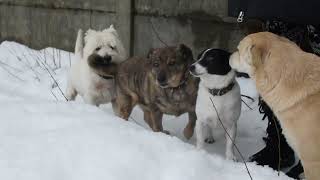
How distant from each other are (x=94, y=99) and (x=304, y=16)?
2.59 metres

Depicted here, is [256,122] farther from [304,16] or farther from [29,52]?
[29,52]

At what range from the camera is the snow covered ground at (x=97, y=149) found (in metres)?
3.46

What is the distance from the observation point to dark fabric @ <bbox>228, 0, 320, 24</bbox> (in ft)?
11.4

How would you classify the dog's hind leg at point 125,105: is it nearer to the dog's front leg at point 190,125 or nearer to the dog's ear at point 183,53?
the dog's front leg at point 190,125

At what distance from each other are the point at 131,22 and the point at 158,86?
2.52 metres

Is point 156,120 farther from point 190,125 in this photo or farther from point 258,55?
point 258,55

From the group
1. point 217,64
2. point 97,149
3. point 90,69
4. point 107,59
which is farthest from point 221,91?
point 90,69

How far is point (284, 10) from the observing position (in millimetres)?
3555

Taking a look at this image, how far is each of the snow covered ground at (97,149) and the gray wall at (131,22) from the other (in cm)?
148

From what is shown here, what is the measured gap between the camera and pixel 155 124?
506 centimetres

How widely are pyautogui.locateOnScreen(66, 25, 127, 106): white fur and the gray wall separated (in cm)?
136

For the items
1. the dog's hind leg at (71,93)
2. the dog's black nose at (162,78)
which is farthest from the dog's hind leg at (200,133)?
the dog's hind leg at (71,93)

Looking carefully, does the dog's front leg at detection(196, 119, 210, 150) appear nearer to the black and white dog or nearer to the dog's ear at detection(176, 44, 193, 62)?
the black and white dog

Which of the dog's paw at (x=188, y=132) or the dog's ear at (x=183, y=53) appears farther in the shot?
the dog's paw at (x=188, y=132)
